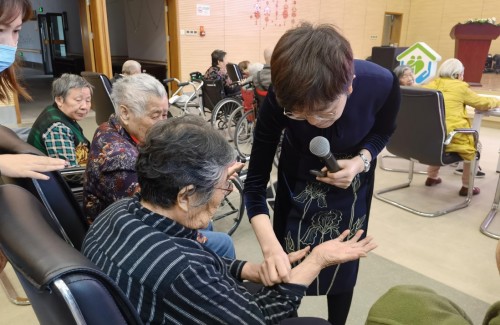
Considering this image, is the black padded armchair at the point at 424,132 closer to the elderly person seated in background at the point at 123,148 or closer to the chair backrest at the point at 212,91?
the elderly person seated in background at the point at 123,148

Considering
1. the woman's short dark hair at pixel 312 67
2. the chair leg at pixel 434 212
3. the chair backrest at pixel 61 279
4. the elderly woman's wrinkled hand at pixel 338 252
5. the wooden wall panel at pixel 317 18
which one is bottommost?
the chair leg at pixel 434 212

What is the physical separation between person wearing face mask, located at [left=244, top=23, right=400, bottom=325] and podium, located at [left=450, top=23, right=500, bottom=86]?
7.65 metres

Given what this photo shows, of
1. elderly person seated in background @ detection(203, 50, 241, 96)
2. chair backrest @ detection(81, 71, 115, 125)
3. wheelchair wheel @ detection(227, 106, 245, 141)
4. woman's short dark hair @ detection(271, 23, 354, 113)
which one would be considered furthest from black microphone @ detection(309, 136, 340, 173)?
elderly person seated in background @ detection(203, 50, 241, 96)

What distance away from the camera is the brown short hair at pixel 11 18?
1168mm

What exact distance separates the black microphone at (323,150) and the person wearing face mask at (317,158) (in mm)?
15

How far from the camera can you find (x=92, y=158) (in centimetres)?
144

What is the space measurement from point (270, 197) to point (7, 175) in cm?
202

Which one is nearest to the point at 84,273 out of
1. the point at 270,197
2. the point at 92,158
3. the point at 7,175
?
the point at 7,175

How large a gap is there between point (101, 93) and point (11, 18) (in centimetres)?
227

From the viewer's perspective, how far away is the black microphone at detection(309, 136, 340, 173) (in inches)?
40.9

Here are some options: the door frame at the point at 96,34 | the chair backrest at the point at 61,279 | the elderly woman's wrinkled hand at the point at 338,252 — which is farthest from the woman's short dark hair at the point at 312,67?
the door frame at the point at 96,34

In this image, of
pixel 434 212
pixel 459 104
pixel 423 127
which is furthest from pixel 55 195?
pixel 459 104

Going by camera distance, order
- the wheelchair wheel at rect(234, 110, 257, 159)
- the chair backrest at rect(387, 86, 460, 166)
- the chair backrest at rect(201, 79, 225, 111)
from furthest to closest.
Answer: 1. the chair backrest at rect(201, 79, 225, 111)
2. the wheelchair wheel at rect(234, 110, 257, 159)
3. the chair backrest at rect(387, 86, 460, 166)

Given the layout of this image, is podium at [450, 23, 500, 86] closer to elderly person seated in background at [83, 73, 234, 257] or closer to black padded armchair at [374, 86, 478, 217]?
black padded armchair at [374, 86, 478, 217]
